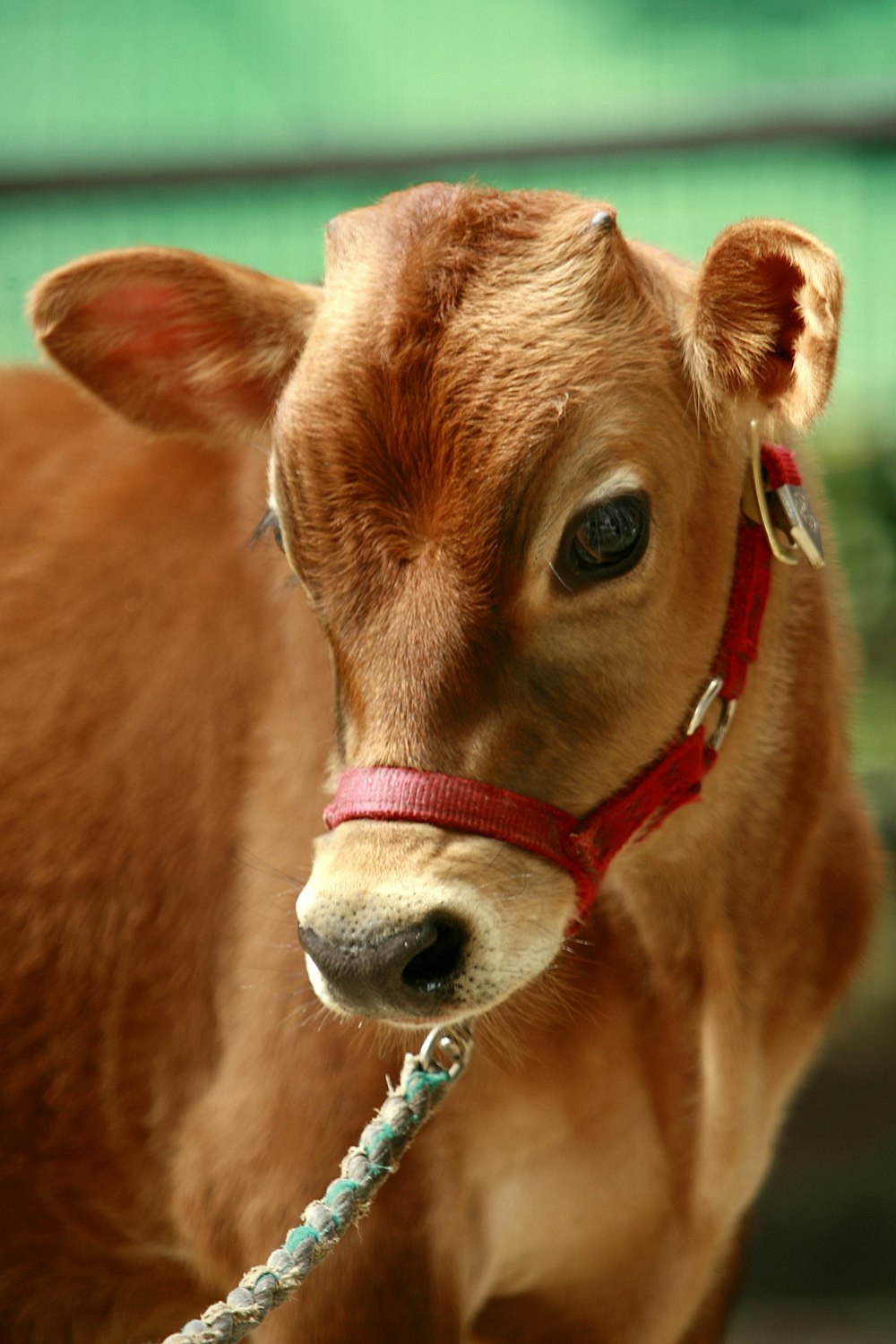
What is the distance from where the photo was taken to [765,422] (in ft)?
7.04

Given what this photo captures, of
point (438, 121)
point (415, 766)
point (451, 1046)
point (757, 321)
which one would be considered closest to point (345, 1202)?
point (451, 1046)

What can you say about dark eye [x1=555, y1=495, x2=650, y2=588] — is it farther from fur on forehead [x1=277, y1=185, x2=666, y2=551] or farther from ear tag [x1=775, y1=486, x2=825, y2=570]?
ear tag [x1=775, y1=486, x2=825, y2=570]

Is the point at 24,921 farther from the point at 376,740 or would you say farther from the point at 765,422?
the point at 765,422

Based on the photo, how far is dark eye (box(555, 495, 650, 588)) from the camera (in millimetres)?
1982

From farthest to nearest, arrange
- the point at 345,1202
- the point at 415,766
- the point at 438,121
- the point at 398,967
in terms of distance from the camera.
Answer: the point at 438,121 → the point at 345,1202 → the point at 415,766 → the point at 398,967

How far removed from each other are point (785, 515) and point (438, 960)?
87 cm

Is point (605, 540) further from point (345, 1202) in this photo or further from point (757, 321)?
point (345, 1202)

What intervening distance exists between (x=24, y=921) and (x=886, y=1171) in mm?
2992

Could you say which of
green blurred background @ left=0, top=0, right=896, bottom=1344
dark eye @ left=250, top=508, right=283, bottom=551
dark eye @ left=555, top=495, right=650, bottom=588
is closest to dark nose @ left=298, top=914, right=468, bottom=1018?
dark eye @ left=555, top=495, right=650, bottom=588

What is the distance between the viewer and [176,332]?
252 centimetres

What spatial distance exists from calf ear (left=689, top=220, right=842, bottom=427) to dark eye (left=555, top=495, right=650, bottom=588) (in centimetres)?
22

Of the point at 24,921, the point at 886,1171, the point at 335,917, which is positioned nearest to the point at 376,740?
the point at 335,917

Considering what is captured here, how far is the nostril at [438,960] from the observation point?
1.82m

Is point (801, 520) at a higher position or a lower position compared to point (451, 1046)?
higher
